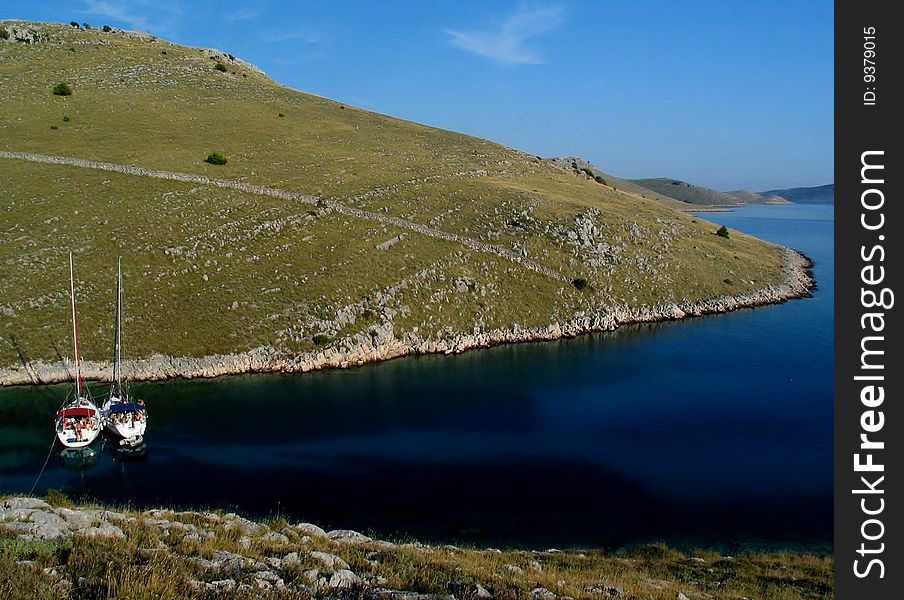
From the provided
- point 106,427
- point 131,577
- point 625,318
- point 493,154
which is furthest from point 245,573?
point 493,154

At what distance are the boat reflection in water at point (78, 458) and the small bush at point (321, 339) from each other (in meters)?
20.4

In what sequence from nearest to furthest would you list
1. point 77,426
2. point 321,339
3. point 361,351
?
point 77,426, point 321,339, point 361,351

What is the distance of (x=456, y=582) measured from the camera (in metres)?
14.7

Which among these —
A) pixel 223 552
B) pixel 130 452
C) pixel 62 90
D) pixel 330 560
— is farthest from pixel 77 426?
pixel 62 90

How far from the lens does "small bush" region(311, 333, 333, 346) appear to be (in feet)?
174

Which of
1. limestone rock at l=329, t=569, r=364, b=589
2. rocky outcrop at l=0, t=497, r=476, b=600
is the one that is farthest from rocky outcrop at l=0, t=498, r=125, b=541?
limestone rock at l=329, t=569, r=364, b=589

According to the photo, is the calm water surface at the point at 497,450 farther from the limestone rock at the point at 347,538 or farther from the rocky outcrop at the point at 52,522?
the rocky outcrop at the point at 52,522

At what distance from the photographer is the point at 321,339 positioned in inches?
2090

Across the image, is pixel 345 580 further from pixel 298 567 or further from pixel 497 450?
pixel 497 450

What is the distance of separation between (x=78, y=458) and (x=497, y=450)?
88.5ft

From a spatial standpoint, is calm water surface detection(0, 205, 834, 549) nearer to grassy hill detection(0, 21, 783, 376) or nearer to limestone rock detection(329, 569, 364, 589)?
grassy hill detection(0, 21, 783, 376)

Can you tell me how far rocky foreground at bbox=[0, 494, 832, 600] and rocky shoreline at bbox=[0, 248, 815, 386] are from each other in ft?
86.2

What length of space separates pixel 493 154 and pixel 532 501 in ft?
292

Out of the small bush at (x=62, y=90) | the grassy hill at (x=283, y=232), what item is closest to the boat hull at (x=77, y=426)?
the grassy hill at (x=283, y=232)
